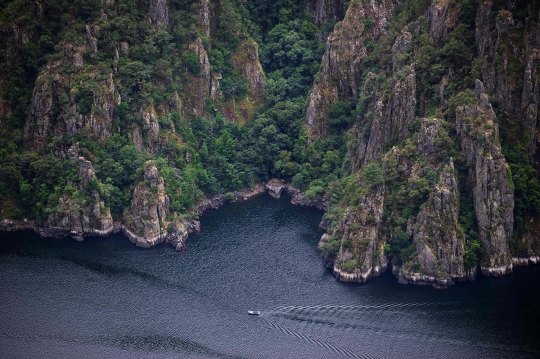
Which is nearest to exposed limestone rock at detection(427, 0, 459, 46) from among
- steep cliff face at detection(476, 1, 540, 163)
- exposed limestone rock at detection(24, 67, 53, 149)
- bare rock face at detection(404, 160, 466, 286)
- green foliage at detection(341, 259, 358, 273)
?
steep cliff face at detection(476, 1, 540, 163)

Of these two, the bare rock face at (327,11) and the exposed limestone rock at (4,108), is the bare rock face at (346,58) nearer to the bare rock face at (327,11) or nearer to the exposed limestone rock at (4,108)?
the bare rock face at (327,11)

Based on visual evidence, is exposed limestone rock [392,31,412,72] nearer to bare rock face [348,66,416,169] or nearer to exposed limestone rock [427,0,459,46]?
bare rock face [348,66,416,169]

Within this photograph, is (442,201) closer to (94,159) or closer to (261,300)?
(261,300)

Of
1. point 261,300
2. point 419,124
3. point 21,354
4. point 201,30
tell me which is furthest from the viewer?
point 201,30

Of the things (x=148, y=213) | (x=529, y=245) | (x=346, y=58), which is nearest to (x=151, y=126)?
(x=148, y=213)

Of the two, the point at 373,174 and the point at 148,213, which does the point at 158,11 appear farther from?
the point at 373,174

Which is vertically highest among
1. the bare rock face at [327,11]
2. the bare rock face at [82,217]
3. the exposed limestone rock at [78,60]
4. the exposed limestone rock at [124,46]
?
the bare rock face at [327,11]

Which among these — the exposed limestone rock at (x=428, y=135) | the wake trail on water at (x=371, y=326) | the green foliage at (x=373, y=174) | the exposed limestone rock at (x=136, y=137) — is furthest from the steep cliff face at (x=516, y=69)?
the exposed limestone rock at (x=136, y=137)

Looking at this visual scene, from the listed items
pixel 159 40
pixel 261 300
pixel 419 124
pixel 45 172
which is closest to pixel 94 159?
pixel 45 172
